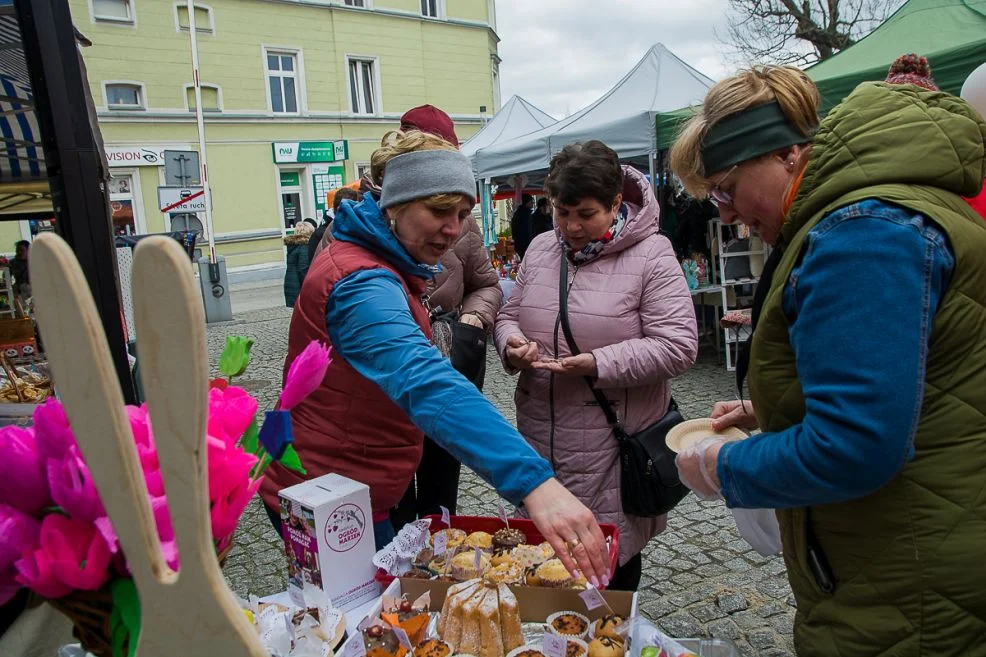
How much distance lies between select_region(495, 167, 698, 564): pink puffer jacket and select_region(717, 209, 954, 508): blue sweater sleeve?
108 centimetres

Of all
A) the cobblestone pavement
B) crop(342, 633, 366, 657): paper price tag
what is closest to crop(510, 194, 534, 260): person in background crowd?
the cobblestone pavement

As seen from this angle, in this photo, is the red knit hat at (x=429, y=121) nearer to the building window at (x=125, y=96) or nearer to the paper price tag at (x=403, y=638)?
the paper price tag at (x=403, y=638)

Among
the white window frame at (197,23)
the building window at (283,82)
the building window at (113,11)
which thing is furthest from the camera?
the building window at (283,82)

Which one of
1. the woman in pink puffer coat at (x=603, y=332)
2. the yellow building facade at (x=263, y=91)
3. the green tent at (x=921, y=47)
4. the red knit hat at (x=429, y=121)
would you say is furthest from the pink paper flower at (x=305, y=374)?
the yellow building facade at (x=263, y=91)

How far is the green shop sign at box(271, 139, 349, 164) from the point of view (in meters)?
20.8

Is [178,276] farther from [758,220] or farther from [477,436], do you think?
[758,220]

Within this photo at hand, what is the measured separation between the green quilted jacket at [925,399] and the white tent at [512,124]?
1004cm

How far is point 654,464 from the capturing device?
211cm

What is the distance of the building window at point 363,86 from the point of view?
22703mm

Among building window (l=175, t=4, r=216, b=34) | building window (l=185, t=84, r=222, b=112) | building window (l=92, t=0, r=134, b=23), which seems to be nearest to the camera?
building window (l=92, t=0, r=134, b=23)

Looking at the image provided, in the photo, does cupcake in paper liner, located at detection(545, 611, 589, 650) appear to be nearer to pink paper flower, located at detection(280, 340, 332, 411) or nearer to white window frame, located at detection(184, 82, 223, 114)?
pink paper flower, located at detection(280, 340, 332, 411)

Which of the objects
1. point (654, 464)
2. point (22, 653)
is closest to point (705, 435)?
point (654, 464)

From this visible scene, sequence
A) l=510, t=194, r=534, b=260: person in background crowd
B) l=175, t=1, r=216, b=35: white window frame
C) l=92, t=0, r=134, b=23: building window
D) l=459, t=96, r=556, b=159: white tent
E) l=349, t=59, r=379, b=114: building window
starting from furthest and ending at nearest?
l=349, t=59, r=379, b=114: building window
l=175, t=1, r=216, b=35: white window frame
l=92, t=0, r=134, b=23: building window
l=510, t=194, r=534, b=260: person in background crowd
l=459, t=96, r=556, b=159: white tent

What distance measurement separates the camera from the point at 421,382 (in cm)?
132
